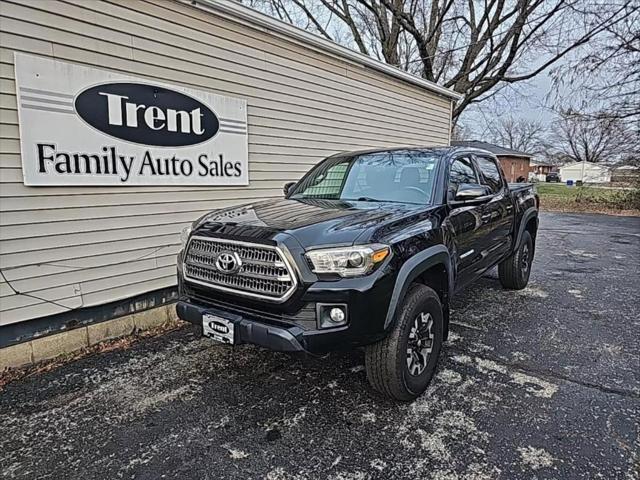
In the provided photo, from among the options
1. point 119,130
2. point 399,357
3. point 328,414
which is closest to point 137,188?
point 119,130

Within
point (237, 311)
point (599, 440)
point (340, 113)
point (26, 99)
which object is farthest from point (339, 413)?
point (340, 113)

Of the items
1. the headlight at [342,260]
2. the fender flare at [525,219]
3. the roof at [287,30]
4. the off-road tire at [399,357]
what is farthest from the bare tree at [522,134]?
the headlight at [342,260]

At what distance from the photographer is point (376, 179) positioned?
367 centimetres

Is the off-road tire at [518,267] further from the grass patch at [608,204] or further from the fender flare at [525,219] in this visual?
the grass patch at [608,204]

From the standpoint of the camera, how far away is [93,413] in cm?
276

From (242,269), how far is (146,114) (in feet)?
7.56

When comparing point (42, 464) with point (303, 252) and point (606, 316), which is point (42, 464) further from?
point (606, 316)

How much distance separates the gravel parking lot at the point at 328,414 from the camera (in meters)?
2.25

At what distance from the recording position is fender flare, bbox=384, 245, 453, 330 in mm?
2504

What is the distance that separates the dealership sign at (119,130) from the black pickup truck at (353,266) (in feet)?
4.08

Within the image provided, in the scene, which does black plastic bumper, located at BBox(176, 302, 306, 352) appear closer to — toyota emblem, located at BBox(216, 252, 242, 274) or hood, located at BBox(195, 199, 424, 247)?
toyota emblem, located at BBox(216, 252, 242, 274)

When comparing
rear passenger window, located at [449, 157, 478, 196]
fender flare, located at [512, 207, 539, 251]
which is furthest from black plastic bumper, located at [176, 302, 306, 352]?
fender flare, located at [512, 207, 539, 251]

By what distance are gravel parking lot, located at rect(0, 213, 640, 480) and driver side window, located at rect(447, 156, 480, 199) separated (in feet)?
4.64

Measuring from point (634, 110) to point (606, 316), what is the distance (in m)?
16.3
